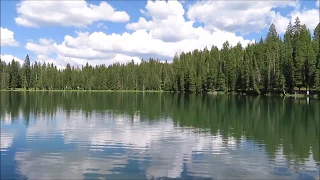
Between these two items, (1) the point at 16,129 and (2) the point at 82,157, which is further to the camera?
(1) the point at 16,129

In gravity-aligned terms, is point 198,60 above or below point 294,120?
above

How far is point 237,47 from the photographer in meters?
155

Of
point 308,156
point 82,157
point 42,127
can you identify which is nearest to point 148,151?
point 82,157

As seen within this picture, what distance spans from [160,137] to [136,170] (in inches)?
426

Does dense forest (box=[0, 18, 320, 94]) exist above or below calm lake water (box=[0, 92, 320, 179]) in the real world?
above

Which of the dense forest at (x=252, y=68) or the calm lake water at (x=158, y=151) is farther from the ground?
the dense forest at (x=252, y=68)

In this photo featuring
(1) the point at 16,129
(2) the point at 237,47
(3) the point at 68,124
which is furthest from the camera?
(2) the point at 237,47

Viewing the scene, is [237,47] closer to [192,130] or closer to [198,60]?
[198,60]

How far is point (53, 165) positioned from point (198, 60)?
152 meters

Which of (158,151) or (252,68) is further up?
(252,68)

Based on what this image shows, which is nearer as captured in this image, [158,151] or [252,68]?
[158,151]

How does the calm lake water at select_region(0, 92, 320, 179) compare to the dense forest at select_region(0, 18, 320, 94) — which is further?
the dense forest at select_region(0, 18, 320, 94)

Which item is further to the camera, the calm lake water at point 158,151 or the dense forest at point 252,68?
the dense forest at point 252,68

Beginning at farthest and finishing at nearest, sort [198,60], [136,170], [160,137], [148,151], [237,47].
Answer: [198,60], [237,47], [160,137], [148,151], [136,170]
